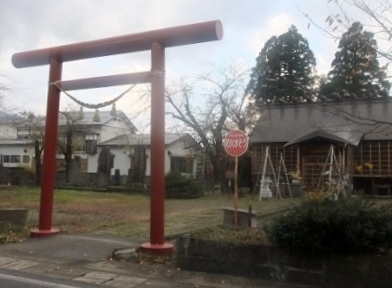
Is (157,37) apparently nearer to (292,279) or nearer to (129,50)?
(129,50)

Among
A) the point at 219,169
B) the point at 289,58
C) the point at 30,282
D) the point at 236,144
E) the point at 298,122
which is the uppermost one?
the point at 289,58

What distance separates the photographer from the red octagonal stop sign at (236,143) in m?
11.3

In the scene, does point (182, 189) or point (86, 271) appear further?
point (182, 189)

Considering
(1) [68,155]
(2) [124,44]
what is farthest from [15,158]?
(2) [124,44]

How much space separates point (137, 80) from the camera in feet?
32.1

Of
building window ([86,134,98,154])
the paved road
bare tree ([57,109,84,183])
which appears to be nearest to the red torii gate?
the paved road

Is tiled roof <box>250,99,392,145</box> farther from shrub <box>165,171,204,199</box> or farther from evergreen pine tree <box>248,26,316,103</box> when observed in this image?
evergreen pine tree <box>248,26,316,103</box>

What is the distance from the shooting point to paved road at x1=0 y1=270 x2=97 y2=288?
22.3ft

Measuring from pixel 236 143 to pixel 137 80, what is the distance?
2948mm

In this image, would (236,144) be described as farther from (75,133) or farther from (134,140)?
(134,140)

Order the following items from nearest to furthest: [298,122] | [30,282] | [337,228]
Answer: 1. [337,228]
2. [30,282]
3. [298,122]

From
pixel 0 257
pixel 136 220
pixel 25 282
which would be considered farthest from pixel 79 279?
pixel 136 220

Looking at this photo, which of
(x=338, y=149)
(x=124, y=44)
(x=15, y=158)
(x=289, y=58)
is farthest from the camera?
(x=15, y=158)

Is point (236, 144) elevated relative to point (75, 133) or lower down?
lower down
